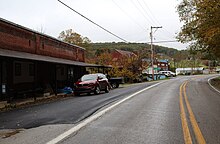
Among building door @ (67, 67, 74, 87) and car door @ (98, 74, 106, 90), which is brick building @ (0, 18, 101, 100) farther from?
car door @ (98, 74, 106, 90)

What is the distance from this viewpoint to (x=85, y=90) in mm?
23766

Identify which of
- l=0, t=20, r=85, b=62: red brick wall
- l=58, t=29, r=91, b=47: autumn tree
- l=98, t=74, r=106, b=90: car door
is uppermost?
l=58, t=29, r=91, b=47: autumn tree

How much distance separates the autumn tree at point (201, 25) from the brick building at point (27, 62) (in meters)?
11.5

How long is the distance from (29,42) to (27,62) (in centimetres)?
221

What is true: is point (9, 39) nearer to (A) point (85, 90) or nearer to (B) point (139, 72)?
(A) point (85, 90)

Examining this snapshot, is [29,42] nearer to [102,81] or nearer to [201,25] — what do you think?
[102,81]

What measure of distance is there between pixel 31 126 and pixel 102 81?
53.3 feet

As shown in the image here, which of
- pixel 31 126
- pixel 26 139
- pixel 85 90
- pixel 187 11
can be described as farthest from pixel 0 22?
pixel 187 11

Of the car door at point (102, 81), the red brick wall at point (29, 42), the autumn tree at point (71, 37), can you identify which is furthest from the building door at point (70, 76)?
the autumn tree at point (71, 37)

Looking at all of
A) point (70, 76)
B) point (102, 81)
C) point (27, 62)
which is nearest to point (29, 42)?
point (27, 62)

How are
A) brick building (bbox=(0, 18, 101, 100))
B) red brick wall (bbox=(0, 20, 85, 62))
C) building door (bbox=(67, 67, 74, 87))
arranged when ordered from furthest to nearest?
building door (bbox=(67, 67, 74, 87)) < red brick wall (bbox=(0, 20, 85, 62)) < brick building (bbox=(0, 18, 101, 100))

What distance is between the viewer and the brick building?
19.2 m

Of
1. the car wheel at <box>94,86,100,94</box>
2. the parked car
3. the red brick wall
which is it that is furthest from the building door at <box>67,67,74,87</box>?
the car wheel at <box>94,86,100,94</box>

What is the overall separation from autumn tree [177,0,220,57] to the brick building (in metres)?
11.5
